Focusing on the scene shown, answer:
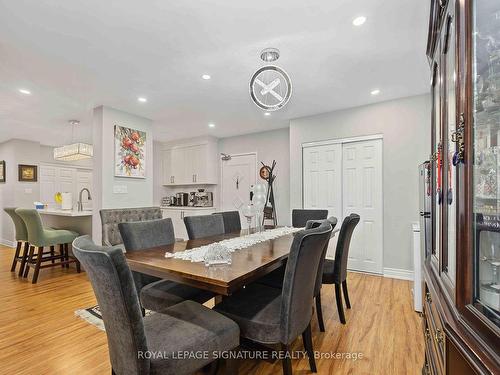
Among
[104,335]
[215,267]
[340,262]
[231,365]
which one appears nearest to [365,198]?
[340,262]

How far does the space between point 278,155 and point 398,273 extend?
289cm

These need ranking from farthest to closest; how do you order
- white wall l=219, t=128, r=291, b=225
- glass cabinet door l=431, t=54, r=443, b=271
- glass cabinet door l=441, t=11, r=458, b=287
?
white wall l=219, t=128, r=291, b=225 → glass cabinet door l=431, t=54, r=443, b=271 → glass cabinet door l=441, t=11, r=458, b=287

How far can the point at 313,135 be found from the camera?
4.30 m

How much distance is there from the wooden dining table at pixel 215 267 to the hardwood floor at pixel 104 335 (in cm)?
77

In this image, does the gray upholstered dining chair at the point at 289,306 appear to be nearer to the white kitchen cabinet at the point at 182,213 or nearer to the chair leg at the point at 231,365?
the chair leg at the point at 231,365

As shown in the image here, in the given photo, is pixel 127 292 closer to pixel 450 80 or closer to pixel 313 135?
pixel 450 80

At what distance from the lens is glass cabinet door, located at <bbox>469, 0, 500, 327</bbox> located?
68 centimetres

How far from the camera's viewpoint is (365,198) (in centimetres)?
385

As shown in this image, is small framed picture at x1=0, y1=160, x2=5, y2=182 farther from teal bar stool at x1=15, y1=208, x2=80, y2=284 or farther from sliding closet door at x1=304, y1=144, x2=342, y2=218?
sliding closet door at x1=304, y1=144, x2=342, y2=218

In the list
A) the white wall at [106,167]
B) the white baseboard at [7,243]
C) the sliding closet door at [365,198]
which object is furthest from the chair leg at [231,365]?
the white baseboard at [7,243]

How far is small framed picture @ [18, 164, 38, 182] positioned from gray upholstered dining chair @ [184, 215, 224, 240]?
18.3 feet

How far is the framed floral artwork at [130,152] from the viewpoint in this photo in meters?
3.94

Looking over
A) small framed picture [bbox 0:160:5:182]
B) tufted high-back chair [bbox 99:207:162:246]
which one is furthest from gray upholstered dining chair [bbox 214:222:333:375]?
small framed picture [bbox 0:160:5:182]

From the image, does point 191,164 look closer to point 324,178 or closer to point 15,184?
point 324,178
